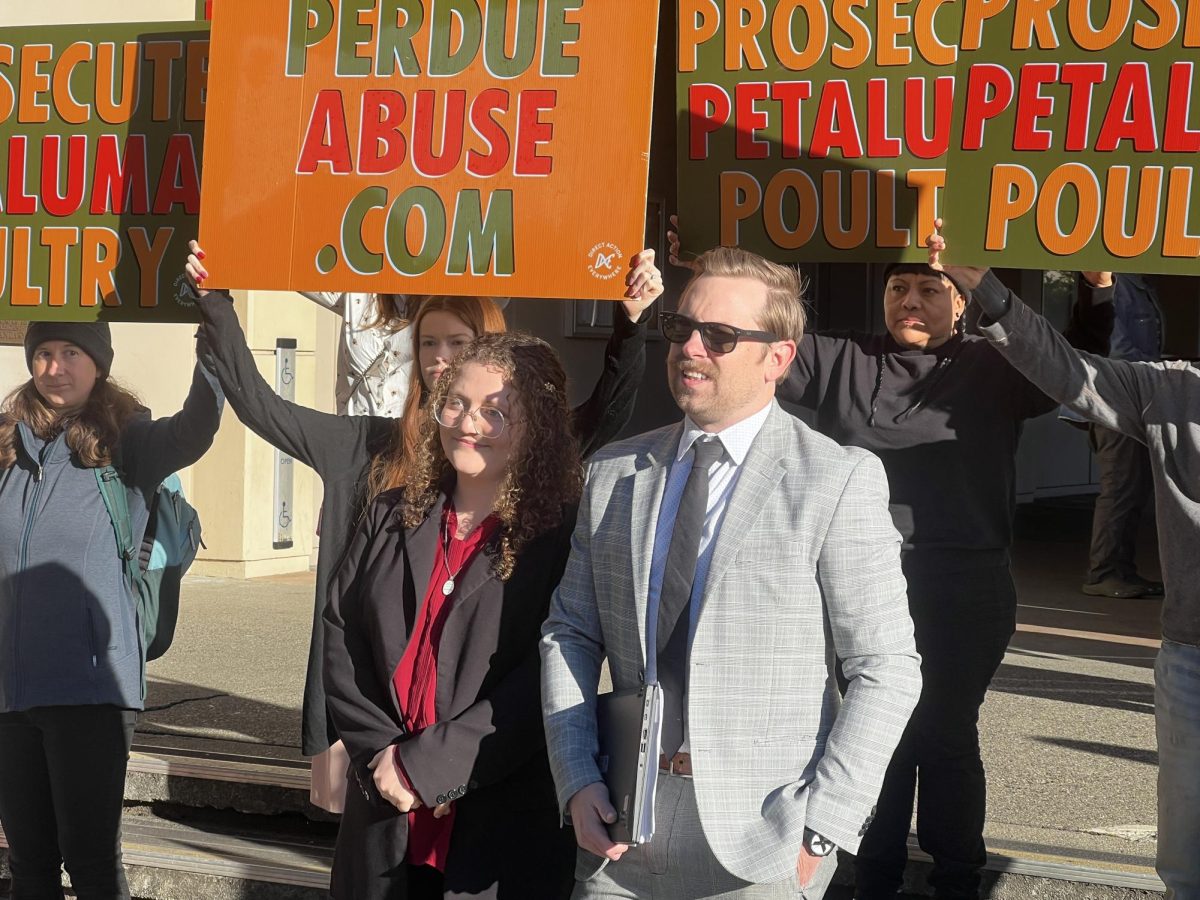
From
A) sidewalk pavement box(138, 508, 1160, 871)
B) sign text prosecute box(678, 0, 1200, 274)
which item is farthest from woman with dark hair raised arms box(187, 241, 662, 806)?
sidewalk pavement box(138, 508, 1160, 871)

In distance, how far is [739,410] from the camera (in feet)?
9.76

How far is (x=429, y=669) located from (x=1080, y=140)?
1.93 meters

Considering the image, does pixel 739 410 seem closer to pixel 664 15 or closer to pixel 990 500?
pixel 990 500

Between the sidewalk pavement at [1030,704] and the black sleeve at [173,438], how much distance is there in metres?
1.68

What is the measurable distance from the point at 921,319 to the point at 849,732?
188 cm

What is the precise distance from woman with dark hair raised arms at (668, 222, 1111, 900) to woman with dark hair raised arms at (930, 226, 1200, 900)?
0.62 meters

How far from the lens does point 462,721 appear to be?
3102 mm

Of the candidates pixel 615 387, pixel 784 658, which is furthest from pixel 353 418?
pixel 784 658

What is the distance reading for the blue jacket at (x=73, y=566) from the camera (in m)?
4.18

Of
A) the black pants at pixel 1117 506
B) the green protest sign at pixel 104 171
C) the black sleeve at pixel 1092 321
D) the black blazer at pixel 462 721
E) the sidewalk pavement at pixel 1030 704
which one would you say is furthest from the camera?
the black pants at pixel 1117 506

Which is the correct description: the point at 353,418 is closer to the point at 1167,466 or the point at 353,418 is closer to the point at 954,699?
the point at 954,699

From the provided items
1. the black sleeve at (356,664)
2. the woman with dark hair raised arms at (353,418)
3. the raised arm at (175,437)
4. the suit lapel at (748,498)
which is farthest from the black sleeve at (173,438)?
the suit lapel at (748,498)

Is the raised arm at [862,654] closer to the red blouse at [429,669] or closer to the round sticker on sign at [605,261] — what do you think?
the red blouse at [429,669]

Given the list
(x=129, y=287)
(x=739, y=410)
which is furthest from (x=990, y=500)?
(x=129, y=287)
